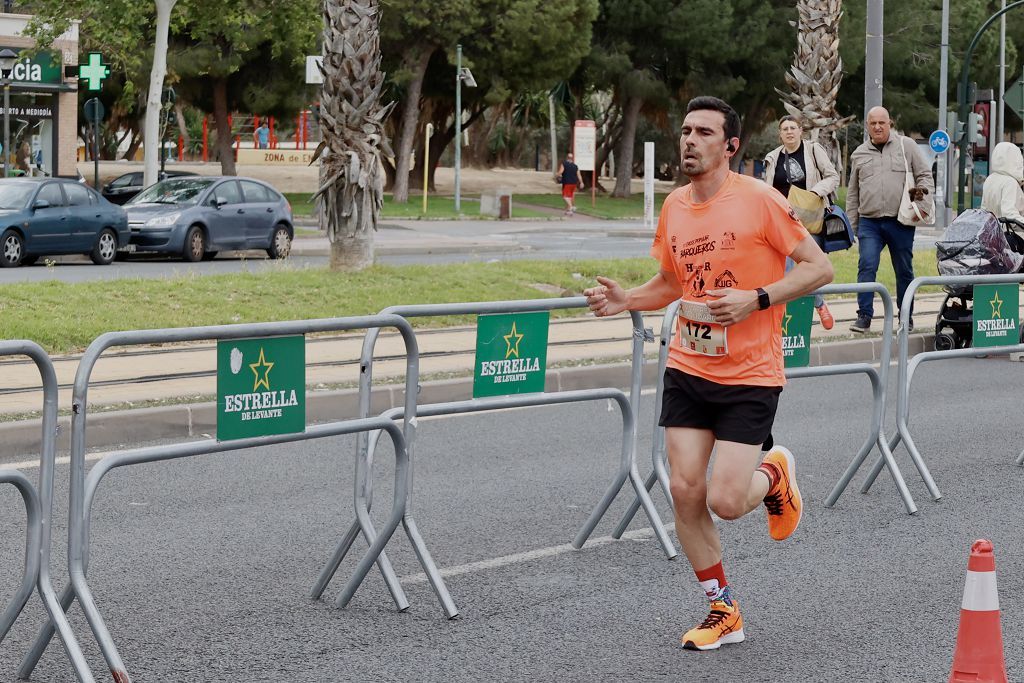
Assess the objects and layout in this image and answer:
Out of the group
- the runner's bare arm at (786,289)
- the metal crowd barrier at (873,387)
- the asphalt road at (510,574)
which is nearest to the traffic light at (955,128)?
the asphalt road at (510,574)

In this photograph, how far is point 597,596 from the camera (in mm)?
6336

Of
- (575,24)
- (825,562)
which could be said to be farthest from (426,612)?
(575,24)

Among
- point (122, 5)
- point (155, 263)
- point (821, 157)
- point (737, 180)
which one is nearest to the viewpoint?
point (737, 180)

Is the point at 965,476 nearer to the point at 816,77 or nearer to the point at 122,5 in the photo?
the point at 816,77

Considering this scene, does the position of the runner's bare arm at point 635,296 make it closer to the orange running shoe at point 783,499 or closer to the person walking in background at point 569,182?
the orange running shoe at point 783,499

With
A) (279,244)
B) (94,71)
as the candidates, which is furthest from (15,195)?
(94,71)

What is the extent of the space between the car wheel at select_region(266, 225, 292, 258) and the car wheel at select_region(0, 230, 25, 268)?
A: 470 centimetres

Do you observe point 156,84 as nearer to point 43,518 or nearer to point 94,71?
point 94,71

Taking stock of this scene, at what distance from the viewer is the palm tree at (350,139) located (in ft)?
58.3

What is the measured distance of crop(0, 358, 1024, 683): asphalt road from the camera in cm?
543

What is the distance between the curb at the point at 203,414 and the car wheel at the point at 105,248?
13671mm

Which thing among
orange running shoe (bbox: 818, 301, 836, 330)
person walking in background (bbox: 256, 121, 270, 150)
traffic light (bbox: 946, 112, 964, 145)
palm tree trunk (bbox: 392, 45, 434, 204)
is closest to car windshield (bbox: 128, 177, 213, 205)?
orange running shoe (bbox: 818, 301, 836, 330)

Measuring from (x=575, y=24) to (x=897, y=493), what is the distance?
144ft

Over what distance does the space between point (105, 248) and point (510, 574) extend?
19326 mm
